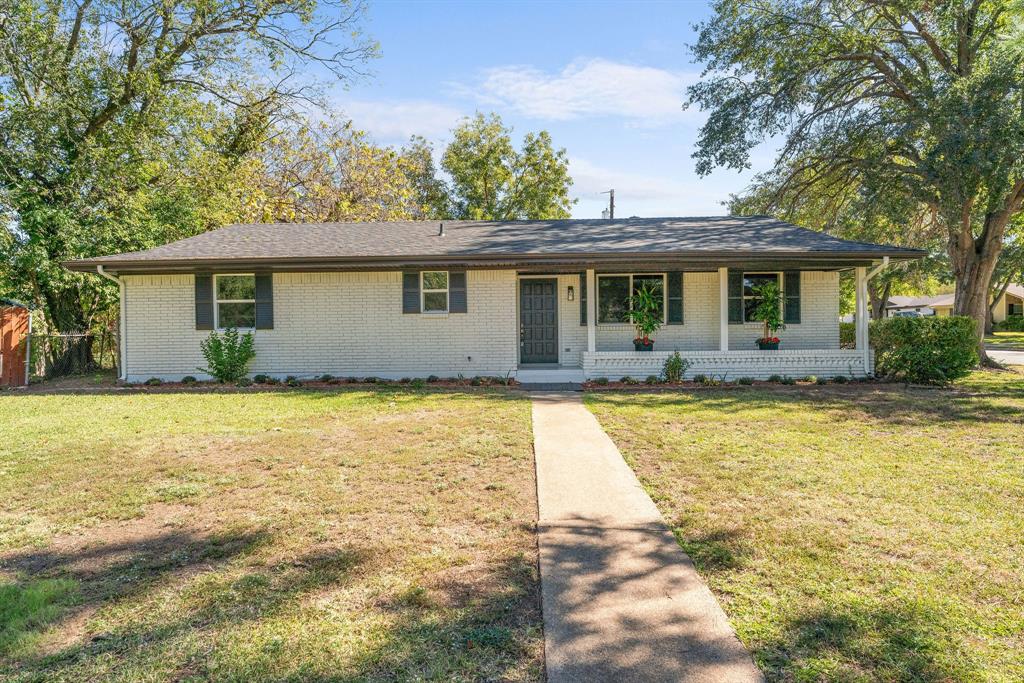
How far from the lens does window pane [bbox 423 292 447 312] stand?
13.0 metres

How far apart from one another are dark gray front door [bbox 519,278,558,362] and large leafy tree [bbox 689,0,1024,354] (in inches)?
304

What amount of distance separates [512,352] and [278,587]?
386 inches

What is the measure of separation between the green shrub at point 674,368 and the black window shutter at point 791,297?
10.5 feet

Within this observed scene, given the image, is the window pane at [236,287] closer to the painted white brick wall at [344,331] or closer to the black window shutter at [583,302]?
the painted white brick wall at [344,331]

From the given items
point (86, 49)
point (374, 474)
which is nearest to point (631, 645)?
point (374, 474)

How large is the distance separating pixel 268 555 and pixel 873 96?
19394 mm

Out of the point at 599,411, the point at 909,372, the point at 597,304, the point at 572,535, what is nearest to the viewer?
the point at 572,535

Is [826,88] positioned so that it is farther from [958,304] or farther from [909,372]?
[909,372]

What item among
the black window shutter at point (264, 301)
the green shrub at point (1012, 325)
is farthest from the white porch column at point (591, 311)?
the green shrub at point (1012, 325)

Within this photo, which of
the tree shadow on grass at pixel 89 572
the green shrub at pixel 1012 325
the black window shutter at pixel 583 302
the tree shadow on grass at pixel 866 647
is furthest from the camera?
the green shrub at pixel 1012 325

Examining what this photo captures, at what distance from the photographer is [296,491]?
16.1 ft

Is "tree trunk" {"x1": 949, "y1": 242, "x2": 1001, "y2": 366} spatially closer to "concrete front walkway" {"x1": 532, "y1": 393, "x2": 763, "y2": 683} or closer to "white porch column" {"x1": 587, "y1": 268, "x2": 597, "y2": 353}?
"white porch column" {"x1": 587, "y1": 268, "x2": 597, "y2": 353}

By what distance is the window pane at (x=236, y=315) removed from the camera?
510 inches

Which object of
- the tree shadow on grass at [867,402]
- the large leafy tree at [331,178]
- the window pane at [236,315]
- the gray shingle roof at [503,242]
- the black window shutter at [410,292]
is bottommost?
the tree shadow on grass at [867,402]
